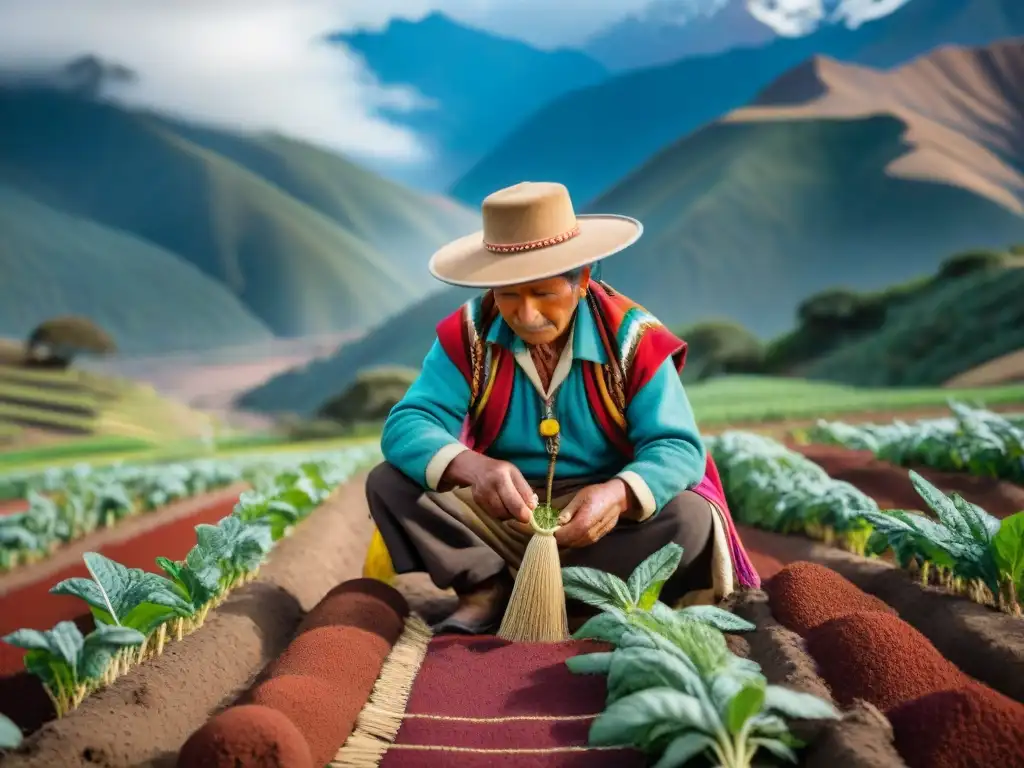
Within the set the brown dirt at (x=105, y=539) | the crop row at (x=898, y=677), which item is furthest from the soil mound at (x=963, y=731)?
the brown dirt at (x=105, y=539)

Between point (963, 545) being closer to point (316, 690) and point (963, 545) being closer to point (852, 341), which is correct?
point (316, 690)

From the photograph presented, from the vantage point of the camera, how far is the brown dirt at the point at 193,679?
1823mm

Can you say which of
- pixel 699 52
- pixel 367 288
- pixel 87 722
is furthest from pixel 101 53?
pixel 87 722

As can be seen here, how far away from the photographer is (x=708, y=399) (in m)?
11.5

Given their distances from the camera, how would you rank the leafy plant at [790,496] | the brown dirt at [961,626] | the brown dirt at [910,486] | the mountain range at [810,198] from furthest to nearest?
1. the mountain range at [810,198]
2. the brown dirt at [910,486]
3. the leafy plant at [790,496]
4. the brown dirt at [961,626]

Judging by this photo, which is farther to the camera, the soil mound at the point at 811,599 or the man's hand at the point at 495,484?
the man's hand at the point at 495,484

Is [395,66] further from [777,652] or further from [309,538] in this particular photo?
[777,652]

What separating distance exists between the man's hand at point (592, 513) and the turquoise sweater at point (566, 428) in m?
0.05

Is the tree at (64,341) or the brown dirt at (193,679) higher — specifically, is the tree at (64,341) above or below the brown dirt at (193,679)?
above

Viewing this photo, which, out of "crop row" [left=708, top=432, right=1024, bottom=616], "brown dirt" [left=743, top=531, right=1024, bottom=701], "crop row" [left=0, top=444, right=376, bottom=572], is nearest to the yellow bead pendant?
"crop row" [left=708, top=432, right=1024, bottom=616]

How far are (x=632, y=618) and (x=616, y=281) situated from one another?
44.6 ft

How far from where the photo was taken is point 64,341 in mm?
10617

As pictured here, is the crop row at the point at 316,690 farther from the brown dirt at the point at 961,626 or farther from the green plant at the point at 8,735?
the brown dirt at the point at 961,626

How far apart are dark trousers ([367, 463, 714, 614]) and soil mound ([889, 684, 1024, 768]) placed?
106 centimetres
